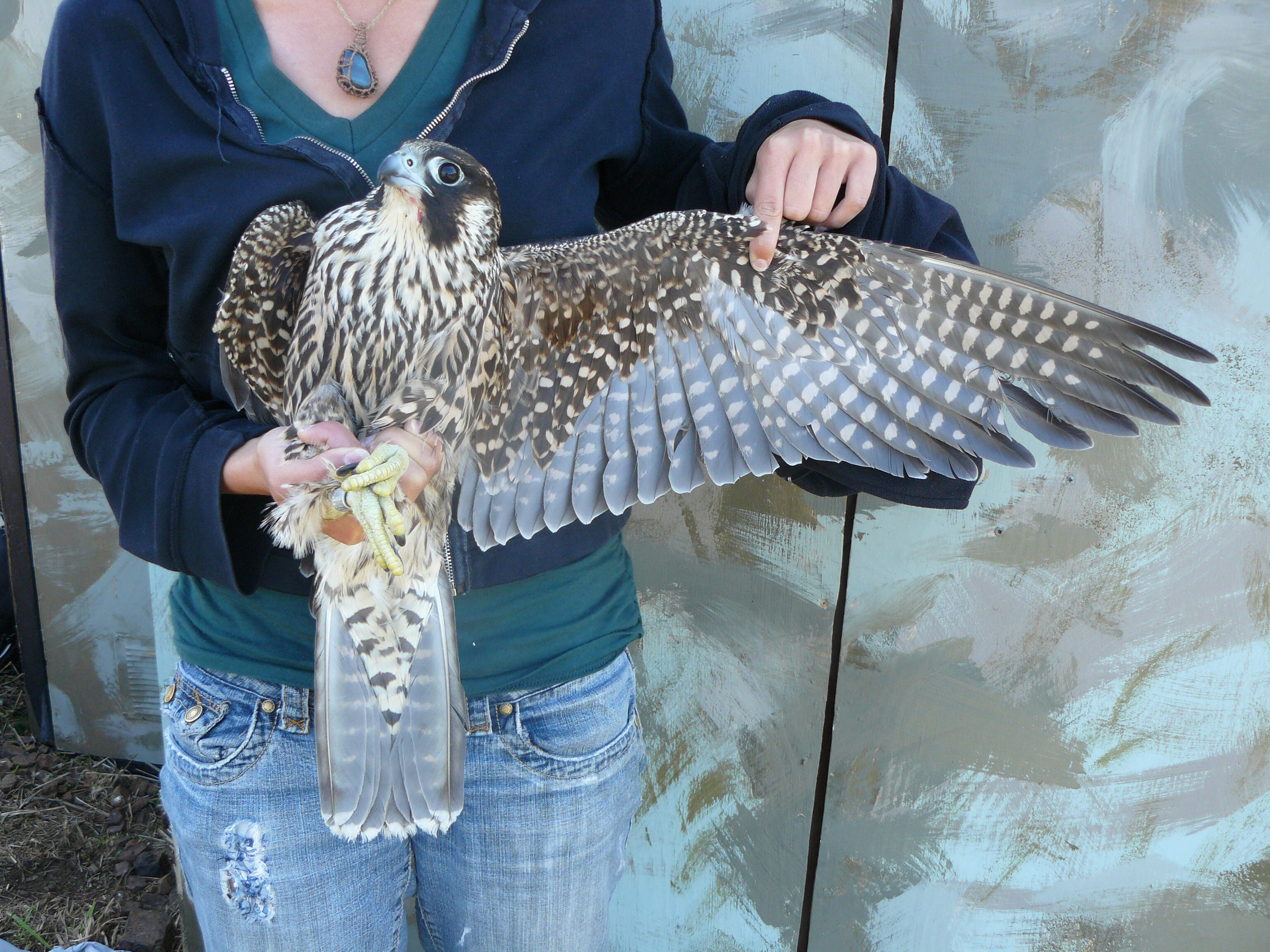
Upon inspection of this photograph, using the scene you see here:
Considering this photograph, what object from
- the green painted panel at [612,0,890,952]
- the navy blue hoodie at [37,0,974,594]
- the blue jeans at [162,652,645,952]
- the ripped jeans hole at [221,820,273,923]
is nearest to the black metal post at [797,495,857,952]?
the green painted panel at [612,0,890,952]

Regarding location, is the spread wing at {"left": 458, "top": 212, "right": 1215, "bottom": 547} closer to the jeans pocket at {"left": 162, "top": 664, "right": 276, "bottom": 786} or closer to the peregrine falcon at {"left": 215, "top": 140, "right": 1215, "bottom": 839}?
the peregrine falcon at {"left": 215, "top": 140, "right": 1215, "bottom": 839}

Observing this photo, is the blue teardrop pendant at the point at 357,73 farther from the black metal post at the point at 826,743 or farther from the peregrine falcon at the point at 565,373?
the black metal post at the point at 826,743

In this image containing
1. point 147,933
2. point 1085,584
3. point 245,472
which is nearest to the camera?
point 245,472

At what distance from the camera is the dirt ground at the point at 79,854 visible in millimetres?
2506

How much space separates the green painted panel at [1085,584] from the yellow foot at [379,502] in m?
1.19

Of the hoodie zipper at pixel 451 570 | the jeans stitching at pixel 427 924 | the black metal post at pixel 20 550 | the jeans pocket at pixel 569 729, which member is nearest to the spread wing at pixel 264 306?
the hoodie zipper at pixel 451 570

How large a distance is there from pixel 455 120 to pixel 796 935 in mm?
2102

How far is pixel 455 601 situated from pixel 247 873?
0.48m

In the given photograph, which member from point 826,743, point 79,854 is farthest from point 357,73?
point 79,854

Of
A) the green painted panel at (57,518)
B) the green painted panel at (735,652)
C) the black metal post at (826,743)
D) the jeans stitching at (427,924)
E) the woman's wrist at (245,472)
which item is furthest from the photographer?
the green painted panel at (57,518)

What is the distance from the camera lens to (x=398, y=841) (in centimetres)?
139

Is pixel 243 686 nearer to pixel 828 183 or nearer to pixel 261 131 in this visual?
pixel 261 131

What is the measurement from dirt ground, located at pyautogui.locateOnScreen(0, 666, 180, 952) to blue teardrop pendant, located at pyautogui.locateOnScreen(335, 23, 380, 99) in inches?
93.1

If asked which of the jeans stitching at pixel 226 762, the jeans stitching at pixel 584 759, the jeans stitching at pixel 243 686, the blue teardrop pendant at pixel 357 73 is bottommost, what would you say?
the jeans stitching at pixel 584 759
